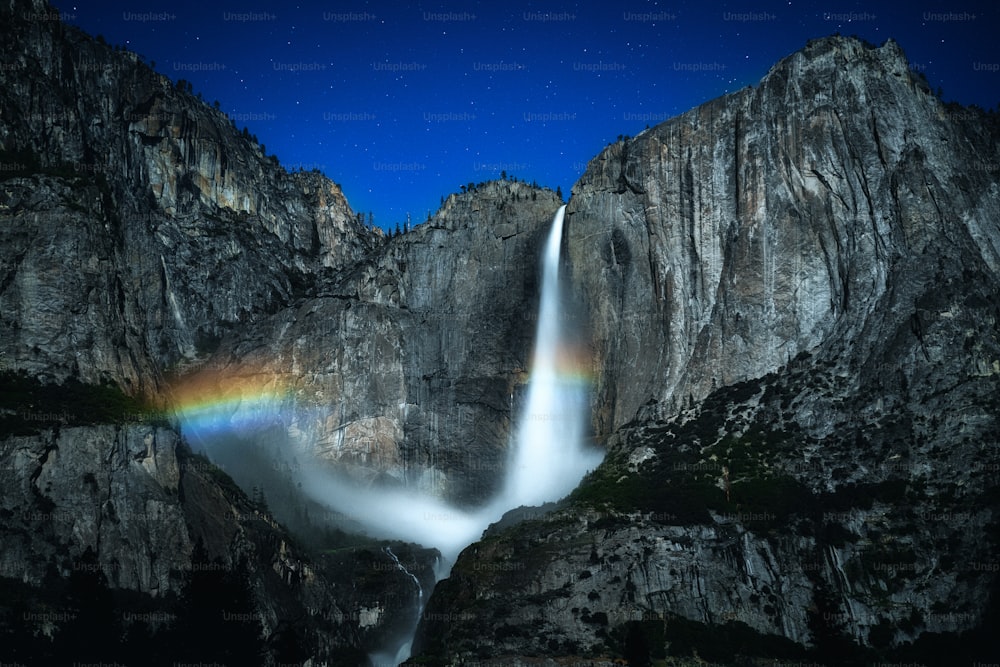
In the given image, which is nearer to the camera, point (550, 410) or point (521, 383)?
point (550, 410)

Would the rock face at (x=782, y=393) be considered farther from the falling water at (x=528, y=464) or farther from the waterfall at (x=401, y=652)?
the waterfall at (x=401, y=652)

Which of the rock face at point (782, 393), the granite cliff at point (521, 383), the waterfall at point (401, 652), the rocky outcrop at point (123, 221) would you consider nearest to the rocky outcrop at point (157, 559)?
the granite cliff at point (521, 383)

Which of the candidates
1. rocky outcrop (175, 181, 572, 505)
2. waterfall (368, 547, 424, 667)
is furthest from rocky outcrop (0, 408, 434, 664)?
rocky outcrop (175, 181, 572, 505)

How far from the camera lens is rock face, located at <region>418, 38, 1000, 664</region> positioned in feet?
320

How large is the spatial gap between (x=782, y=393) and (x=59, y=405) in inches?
2871

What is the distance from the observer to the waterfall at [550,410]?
145125mm

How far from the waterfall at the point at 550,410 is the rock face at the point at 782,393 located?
17.3ft

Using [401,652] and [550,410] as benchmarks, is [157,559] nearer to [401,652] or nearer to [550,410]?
[401,652]

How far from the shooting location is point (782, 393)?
116750mm

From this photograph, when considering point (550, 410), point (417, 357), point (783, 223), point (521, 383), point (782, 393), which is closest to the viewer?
point (782, 393)

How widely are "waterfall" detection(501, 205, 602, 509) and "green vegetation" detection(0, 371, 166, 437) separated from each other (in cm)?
4730

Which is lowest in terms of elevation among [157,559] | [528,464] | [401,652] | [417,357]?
[401,652]

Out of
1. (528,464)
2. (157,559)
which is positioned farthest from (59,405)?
(528,464)

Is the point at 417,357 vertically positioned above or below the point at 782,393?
above
